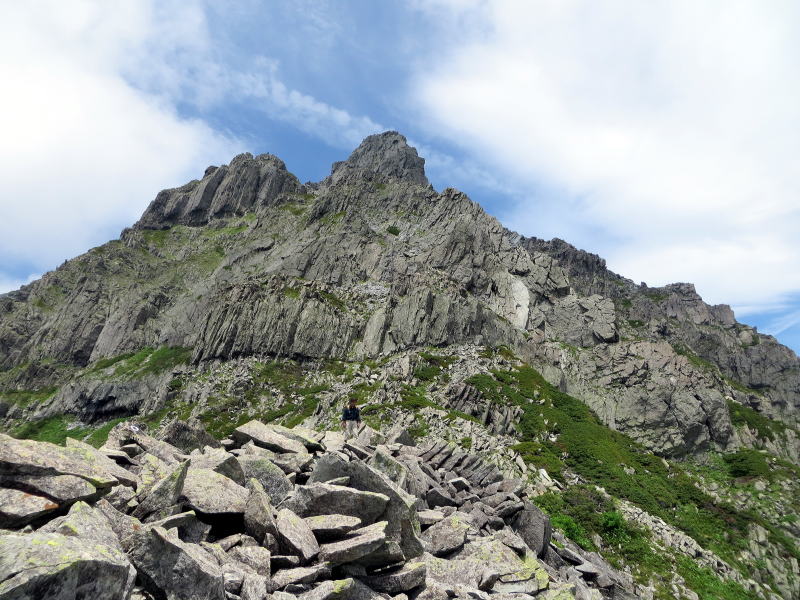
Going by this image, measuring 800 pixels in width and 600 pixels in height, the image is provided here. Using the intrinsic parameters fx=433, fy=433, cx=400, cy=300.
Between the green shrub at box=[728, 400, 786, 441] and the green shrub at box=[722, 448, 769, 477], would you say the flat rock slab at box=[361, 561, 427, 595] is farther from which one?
the green shrub at box=[728, 400, 786, 441]

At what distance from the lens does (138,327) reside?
125062 millimetres

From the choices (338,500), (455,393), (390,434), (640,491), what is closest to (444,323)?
(455,393)

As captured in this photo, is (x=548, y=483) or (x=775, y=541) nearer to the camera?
(x=548, y=483)

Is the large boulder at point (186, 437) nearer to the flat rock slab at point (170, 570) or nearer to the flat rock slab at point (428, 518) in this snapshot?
the flat rock slab at point (428, 518)

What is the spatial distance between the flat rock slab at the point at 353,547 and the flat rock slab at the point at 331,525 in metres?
0.27

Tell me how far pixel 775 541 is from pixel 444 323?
55599 millimetres

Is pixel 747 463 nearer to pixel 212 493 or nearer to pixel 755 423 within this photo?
pixel 755 423

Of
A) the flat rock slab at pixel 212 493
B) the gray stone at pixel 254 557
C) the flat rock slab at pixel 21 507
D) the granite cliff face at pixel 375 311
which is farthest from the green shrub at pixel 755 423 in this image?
the flat rock slab at pixel 21 507

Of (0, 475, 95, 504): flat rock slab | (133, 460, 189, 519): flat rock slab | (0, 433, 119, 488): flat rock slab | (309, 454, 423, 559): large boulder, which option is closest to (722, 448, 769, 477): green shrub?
(309, 454, 423, 559): large boulder

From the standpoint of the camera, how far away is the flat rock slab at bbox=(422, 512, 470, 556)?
1204 cm

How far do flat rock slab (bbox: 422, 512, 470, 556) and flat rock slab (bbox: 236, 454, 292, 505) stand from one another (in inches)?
168

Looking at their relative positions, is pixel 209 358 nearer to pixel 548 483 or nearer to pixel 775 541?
pixel 548 483

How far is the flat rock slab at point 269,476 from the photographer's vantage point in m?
11.4

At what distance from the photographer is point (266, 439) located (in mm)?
15391
